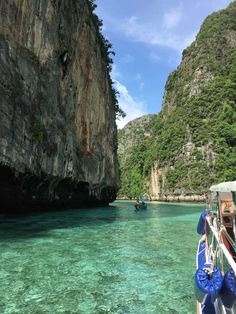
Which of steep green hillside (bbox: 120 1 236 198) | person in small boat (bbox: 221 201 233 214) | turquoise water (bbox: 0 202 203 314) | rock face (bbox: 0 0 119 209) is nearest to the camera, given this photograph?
turquoise water (bbox: 0 202 203 314)

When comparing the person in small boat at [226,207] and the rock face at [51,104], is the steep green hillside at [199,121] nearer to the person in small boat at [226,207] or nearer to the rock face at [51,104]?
the rock face at [51,104]

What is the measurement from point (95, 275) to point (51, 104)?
1498 centimetres

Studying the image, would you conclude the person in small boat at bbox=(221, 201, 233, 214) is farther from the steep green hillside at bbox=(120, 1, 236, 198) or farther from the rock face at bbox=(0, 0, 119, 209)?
the steep green hillside at bbox=(120, 1, 236, 198)

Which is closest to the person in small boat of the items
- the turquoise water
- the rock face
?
the turquoise water

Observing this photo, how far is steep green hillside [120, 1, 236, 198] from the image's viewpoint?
228 ft

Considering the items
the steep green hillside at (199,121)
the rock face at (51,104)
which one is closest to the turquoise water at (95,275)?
the rock face at (51,104)

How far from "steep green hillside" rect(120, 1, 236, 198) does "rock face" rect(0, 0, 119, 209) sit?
38518 mm

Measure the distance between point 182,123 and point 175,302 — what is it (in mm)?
76982

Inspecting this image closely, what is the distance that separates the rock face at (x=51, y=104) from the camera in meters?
16.3

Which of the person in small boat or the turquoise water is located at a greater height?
the person in small boat

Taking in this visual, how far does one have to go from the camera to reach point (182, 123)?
266 feet

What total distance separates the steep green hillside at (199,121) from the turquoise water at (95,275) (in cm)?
5595

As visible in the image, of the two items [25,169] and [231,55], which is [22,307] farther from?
[231,55]

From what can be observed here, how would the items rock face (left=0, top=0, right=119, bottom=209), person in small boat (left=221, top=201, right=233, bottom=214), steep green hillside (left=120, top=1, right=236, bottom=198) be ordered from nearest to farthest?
person in small boat (left=221, top=201, right=233, bottom=214) → rock face (left=0, top=0, right=119, bottom=209) → steep green hillside (left=120, top=1, right=236, bottom=198)
